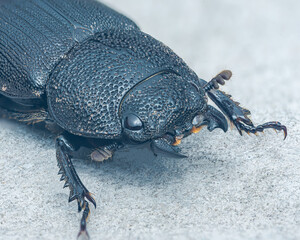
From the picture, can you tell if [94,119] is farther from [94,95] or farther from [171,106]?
[171,106]

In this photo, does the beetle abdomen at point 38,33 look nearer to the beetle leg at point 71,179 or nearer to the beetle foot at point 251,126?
the beetle leg at point 71,179

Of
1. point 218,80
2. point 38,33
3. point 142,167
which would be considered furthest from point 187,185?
point 38,33

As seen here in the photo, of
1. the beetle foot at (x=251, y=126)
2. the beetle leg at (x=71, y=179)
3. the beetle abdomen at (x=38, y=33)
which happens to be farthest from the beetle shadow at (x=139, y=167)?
the beetle abdomen at (x=38, y=33)

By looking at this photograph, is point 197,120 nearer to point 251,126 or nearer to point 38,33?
point 251,126

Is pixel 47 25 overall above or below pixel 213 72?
below

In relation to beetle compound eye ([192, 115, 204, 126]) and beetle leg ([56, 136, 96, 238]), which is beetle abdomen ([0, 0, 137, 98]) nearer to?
beetle leg ([56, 136, 96, 238])

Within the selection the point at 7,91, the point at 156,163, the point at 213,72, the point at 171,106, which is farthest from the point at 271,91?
the point at 7,91
